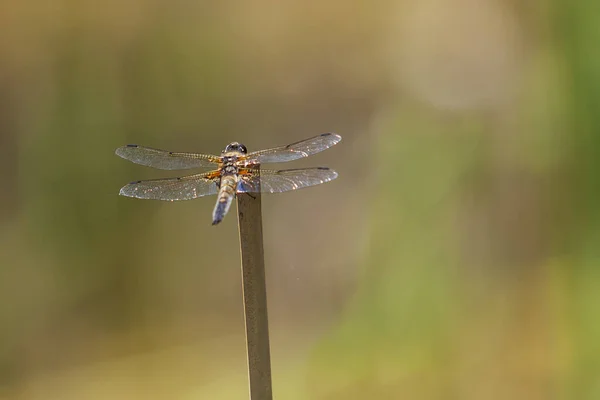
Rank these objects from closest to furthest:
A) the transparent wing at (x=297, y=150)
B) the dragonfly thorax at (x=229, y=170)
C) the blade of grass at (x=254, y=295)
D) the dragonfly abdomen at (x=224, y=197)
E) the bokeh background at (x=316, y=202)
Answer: the blade of grass at (x=254, y=295) → the dragonfly abdomen at (x=224, y=197) → the dragonfly thorax at (x=229, y=170) → the transparent wing at (x=297, y=150) → the bokeh background at (x=316, y=202)

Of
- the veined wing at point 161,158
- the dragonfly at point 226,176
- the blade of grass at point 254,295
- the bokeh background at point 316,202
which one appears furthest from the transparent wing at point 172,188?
the bokeh background at point 316,202

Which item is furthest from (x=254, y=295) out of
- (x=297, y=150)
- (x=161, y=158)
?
(x=161, y=158)

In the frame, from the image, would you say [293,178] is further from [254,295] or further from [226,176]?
[254,295]

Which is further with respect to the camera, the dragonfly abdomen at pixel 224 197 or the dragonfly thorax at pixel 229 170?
the dragonfly thorax at pixel 229 170

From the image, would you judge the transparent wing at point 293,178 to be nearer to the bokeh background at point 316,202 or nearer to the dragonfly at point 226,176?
the dragonfly at point 226,176

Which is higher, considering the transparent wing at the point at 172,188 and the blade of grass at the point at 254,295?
the transparent wing at the point at 172,188

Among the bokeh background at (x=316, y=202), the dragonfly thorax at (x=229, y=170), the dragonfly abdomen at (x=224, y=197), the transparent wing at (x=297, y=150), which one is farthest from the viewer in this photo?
the bokeh background at (x=316, y=202)

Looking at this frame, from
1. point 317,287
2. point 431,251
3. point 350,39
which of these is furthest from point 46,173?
point 431,251

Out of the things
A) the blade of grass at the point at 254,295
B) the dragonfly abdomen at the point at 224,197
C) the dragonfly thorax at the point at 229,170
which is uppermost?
the dragonfly thorax at the point at 229,170
